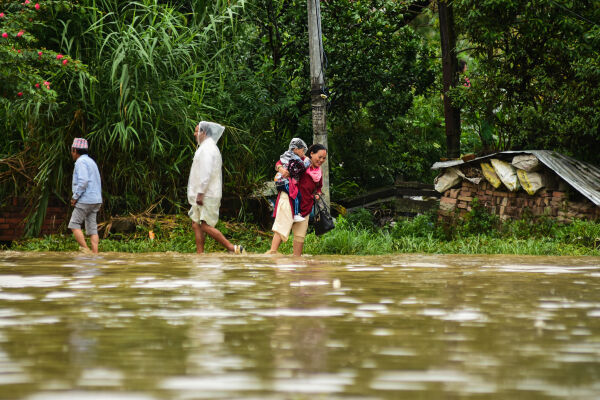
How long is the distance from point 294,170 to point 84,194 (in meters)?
2.83

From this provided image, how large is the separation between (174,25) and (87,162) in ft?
10.3

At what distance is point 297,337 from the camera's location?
2713 millimetres

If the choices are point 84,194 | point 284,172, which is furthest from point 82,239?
point 284,172

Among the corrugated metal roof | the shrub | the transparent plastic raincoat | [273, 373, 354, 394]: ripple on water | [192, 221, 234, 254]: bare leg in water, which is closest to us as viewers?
[273, 373, 354, 394]: ripple on water

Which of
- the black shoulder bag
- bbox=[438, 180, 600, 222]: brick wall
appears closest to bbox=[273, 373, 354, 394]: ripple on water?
the black shoulder bag

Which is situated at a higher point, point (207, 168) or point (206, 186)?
point (207, 168)

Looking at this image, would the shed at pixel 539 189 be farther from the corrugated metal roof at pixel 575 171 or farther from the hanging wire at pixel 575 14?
the hanging wire at pixel 575 14

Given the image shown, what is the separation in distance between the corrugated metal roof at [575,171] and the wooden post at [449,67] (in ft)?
8.99

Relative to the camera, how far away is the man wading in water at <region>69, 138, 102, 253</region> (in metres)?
9.65

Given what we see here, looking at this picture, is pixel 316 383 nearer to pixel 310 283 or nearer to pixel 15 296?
pixel 15 296

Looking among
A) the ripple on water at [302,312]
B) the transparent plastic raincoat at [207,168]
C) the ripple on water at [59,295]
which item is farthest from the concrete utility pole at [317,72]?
the ripple on water at [302,312]

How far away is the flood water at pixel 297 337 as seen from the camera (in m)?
1.96

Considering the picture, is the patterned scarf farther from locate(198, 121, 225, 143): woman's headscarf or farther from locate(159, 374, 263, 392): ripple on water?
locate(159, 374, 263, 392): ripple on water

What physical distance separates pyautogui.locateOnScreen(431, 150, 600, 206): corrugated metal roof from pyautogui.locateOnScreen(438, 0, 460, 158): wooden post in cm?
274
